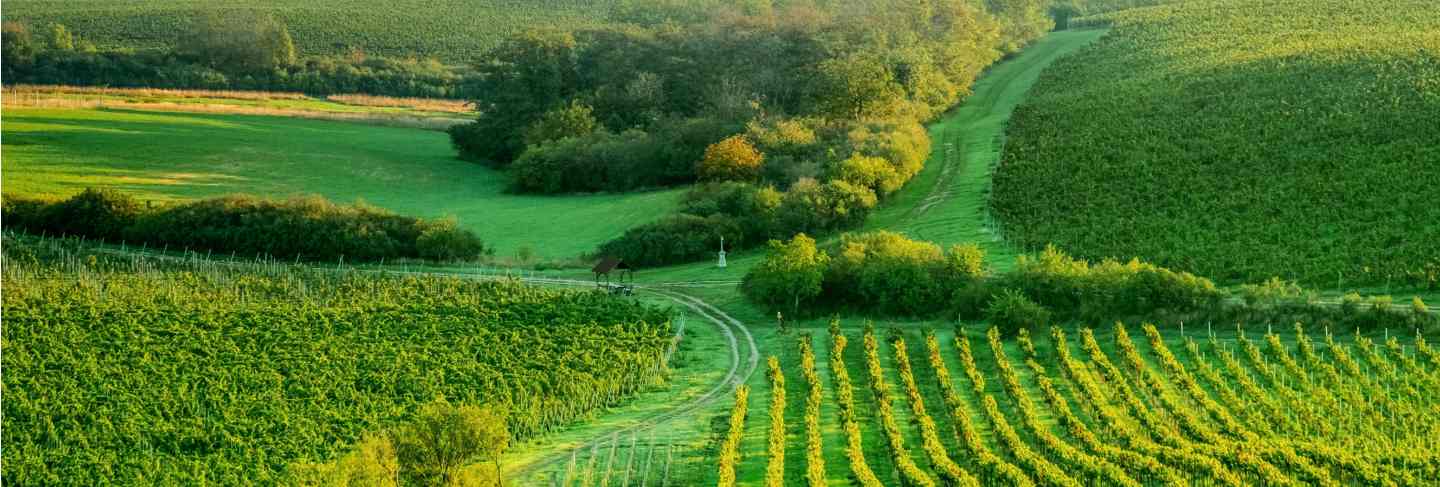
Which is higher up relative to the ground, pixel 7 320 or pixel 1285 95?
pixel 1285 95

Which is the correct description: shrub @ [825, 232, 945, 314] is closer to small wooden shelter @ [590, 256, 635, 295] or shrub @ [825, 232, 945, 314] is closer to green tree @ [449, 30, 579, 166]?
small wooden shelter @ [590, 256, 635, 295]

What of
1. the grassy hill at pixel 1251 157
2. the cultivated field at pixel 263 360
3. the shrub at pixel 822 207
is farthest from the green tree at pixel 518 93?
the cultivated field at pixel 263 360

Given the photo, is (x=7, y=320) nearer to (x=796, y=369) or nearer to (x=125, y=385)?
(x=125, y=385)

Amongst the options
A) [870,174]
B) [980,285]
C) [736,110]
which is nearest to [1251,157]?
[870,174]

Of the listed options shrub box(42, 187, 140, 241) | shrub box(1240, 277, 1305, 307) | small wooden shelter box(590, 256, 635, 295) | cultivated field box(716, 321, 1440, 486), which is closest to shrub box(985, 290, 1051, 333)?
cultivated field box(716, 321, 1440, 486)

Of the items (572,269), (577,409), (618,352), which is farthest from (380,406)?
(572,269)

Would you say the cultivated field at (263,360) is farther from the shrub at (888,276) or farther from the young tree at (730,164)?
the young tree at (730,164)
